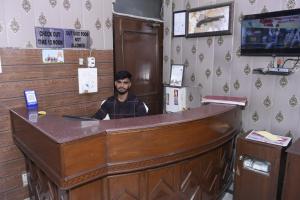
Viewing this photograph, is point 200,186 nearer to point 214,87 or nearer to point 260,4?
point 214,87

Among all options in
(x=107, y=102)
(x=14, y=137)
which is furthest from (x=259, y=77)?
(x=14, y=137)

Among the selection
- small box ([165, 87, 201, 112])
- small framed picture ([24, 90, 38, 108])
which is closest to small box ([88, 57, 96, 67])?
small framed picture ([24, 90, 38, 108])

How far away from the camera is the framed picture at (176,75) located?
3.41 meters

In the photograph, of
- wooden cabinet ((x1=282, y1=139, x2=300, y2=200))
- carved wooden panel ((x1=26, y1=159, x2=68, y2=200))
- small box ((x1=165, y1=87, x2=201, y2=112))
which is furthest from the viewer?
small box ((x1=165, y1=87, x2=201, y2=112))

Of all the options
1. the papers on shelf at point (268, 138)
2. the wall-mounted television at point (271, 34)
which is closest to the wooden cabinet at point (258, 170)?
the papers on shelf at point (268, 138)

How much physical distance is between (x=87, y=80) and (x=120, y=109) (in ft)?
1.65

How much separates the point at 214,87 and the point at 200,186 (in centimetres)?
140

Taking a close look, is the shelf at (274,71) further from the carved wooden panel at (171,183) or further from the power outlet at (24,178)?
the power outlet at (24,178)

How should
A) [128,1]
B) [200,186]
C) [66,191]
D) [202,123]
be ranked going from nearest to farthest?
[66,191] → [202,123] → [200,186] → [128,1]

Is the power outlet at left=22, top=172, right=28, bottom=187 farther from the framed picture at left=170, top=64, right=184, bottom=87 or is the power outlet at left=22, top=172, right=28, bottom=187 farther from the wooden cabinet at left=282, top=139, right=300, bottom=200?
the wooden cabinet at left=282, top=139, right=300, bottom=200

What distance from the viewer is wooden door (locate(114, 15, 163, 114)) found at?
3.10 metres

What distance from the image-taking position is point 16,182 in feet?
7.94

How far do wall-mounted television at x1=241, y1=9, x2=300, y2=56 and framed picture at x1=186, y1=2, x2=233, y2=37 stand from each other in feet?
0.71

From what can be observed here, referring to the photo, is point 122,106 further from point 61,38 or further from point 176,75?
point 176,75
